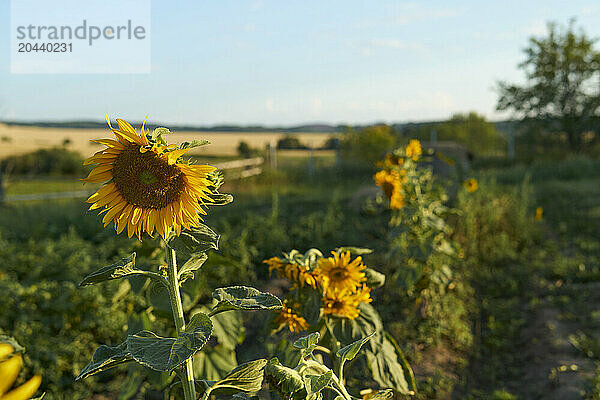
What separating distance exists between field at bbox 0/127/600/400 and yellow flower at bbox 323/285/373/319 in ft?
1.11

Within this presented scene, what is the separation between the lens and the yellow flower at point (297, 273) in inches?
69.8

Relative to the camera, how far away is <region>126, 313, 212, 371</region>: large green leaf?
1.14m

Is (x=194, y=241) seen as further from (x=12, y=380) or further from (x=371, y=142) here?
(x=371, y=142)

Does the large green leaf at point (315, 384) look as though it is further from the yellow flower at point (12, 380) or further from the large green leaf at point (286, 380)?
the yellow flower at point (12, 380)

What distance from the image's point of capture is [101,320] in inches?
125

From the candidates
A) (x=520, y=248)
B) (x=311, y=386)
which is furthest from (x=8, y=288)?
(x=520, y=248)

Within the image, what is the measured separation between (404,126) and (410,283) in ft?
67.9

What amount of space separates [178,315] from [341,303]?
2.19 feet

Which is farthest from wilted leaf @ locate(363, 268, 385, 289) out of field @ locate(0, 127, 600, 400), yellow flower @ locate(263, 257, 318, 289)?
field @ locate(0, 127, 600, 400)

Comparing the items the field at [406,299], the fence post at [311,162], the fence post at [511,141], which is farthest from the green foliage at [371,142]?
the field at [406,299]

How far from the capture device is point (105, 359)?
1296 millimetres

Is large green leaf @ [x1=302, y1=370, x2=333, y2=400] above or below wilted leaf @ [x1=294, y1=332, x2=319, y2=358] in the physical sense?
below

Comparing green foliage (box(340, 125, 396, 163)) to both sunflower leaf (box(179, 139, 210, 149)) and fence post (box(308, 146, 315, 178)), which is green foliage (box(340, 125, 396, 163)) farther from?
sunflower leaf (box(179, 139, 210, 149))

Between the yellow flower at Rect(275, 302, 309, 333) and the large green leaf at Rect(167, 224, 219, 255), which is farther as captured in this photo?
the yellow flower at Rect(275, 302, 309, 333)
